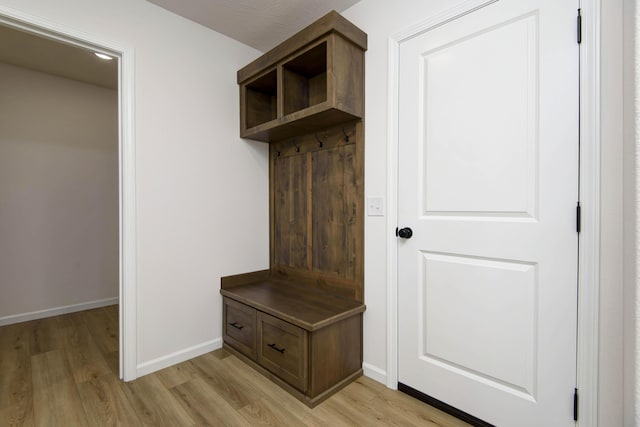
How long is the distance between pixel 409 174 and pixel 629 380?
1.23 metres

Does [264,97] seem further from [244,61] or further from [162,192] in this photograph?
[162,192]

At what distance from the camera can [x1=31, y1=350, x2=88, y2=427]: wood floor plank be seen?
1561 millimetres

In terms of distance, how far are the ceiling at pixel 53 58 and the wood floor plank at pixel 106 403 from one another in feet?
7.54

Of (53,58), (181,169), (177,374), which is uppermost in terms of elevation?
(53,58)

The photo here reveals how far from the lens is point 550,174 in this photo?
4.27ft

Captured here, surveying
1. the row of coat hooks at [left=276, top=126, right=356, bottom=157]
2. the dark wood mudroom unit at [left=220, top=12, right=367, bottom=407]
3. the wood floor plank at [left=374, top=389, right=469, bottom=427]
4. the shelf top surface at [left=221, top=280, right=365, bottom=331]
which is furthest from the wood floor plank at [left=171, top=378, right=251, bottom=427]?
the row of coat hooks at [left=276, top=126, right=356, bottom=157]

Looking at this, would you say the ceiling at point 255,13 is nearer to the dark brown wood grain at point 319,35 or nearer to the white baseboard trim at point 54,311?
the dark brown wood grain at point 319,35

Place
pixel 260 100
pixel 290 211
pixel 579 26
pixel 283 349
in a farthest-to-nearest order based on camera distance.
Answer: pixel 260 100 → pixel 290 211 → pixel 283 349 → pixel 579 26

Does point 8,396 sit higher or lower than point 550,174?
lower

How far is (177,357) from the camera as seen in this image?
2.15 meters

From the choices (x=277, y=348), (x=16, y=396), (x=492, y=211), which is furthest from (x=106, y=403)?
(x=492, y=211)

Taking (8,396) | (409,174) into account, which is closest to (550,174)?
(409,174)

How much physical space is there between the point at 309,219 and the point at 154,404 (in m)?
1.46

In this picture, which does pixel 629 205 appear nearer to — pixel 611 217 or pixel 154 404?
pixel 611 217
